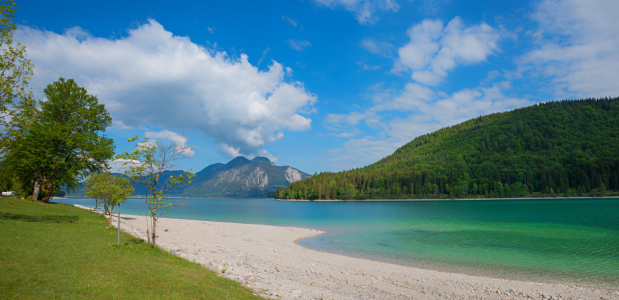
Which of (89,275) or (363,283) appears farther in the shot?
(363,283)

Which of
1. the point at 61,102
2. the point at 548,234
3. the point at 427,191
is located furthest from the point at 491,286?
the point at 427,191

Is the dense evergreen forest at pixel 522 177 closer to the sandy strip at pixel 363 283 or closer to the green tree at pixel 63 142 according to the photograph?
the green tree at pixel 63 142

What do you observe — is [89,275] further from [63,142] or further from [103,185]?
[63,142]

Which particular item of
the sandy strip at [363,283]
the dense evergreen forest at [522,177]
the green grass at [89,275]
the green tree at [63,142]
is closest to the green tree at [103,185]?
the green tree at [63,142]

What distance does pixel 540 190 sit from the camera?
164 m

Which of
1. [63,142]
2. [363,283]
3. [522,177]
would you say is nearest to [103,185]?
[63,142]

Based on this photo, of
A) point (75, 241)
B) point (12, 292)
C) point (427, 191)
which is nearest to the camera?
point (12, 292)

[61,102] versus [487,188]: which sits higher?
[61,102]

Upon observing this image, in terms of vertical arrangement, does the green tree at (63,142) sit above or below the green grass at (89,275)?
above

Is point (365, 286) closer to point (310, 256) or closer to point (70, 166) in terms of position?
point (310, 256)

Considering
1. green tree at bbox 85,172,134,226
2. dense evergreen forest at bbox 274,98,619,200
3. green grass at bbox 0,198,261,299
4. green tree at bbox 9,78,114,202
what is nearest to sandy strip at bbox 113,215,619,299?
green grass at bbox 0,198,261,299

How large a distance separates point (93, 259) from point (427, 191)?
187241mm

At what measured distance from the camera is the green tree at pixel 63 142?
102 ft

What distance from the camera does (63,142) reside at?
3306 cm
